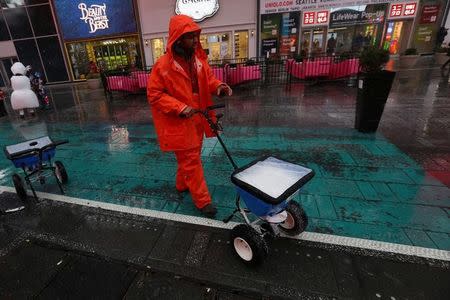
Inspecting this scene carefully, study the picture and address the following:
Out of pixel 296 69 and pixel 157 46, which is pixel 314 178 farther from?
pixel 157 46

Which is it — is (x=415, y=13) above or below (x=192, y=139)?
above

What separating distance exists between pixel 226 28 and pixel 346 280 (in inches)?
659

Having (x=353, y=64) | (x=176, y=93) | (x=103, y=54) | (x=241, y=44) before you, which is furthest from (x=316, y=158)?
(x=103, y=54)

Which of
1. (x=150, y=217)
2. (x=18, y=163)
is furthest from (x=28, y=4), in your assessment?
(x=150, y=217)

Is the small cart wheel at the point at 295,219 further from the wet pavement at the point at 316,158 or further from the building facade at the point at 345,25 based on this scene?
the building facade at the point at 345,25

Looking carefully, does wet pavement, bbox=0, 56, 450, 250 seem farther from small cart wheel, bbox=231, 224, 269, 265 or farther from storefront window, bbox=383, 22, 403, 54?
storefront window, bbox=383, 22, 403, 54

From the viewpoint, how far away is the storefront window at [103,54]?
59.7 feet

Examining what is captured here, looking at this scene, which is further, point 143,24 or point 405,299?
point 143,24

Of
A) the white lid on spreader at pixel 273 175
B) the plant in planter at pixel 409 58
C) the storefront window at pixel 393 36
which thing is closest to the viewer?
the white lid on spreader at pixel 273 175

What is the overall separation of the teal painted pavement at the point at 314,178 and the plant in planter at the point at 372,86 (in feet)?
1.15

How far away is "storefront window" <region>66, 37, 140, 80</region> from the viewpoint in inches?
716

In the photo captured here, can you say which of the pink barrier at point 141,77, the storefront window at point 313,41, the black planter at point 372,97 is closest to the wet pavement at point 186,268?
the black planter at point 372,97

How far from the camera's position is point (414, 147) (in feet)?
14.5

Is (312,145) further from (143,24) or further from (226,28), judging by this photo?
(143,24)
